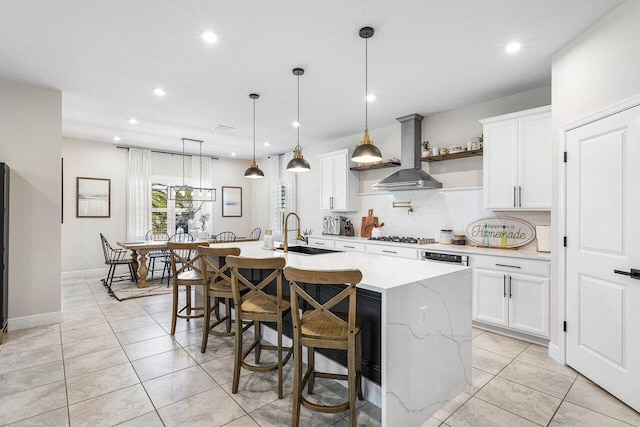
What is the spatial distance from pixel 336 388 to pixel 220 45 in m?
3.05

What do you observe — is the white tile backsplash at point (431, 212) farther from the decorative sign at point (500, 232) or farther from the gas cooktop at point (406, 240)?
the gas cooktop at point (406, 240)

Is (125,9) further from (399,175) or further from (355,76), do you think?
(399,175)

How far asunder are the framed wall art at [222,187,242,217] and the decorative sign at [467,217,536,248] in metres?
6.06

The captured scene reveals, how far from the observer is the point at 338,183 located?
231 inches

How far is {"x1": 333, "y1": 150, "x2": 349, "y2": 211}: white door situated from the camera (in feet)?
18.7

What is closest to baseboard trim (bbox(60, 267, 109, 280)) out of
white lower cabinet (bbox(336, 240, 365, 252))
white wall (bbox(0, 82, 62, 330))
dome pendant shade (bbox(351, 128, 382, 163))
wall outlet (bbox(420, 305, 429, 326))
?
white wall (bbox(0, 82, 62, 330))

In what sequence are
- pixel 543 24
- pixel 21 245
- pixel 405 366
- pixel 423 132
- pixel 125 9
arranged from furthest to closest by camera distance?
pixel 423 132 < pixel 21 245 < pixel 543 24 < pixel 125 9 < pixel 405 366

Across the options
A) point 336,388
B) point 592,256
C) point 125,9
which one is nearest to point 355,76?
point 125,9

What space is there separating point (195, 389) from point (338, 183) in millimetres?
4167

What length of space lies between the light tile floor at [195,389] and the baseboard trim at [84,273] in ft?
10.6

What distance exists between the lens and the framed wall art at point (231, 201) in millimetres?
8352

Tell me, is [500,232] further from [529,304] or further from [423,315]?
[423,315]

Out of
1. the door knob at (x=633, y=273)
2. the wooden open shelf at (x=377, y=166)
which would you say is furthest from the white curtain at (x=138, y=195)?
the door knob at (x=633, y=273)

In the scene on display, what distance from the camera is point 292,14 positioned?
240cm
